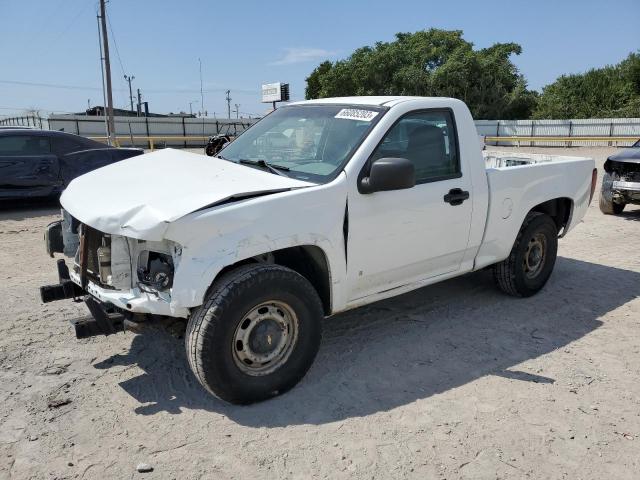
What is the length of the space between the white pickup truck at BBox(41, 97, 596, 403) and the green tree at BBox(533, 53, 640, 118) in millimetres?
45053

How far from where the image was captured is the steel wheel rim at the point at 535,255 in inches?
213

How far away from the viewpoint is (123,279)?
338 centimetres

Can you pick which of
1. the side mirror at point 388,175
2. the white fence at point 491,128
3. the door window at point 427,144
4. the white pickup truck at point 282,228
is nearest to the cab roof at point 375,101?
the white pickup truck at point 282,228

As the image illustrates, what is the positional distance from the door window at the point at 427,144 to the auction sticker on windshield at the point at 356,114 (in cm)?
19

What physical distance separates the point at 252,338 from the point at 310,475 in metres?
0.92

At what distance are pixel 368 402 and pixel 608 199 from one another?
8.06 metres

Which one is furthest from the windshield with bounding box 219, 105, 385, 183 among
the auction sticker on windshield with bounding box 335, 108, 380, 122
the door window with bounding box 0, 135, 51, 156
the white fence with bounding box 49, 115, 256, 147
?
the white fence with bounding box 49, 115, 256, 147

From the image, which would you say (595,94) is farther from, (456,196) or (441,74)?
(456,196)

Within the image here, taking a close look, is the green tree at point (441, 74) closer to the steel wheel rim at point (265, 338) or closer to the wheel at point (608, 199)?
the wheel at point (608, 199)

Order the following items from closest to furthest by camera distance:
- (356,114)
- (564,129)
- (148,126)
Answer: (356,114)
(564,129)
(148,126)

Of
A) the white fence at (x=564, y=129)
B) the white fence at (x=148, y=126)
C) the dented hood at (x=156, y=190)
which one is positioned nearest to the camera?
the dented hood at (x=156, y=190)

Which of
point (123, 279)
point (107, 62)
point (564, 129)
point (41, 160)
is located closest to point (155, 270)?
point (123, 279)

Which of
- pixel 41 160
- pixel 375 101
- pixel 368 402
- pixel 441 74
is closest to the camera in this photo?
pixel 368 402

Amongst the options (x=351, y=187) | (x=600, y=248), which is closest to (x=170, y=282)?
(x=351, y=187)
